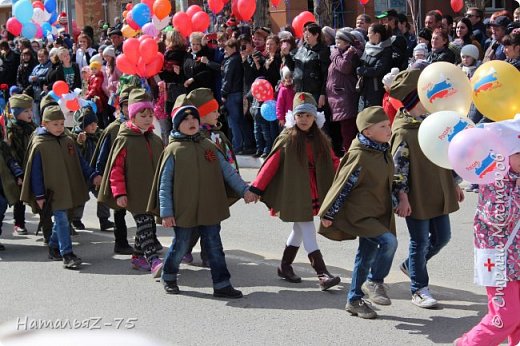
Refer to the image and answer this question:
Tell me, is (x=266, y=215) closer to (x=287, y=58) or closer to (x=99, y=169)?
(x=99, y=169)

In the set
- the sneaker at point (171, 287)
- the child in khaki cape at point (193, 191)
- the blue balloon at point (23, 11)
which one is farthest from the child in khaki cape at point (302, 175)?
the blue balloon at point (23, 11)

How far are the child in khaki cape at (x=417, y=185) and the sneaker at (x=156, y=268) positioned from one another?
2.26m

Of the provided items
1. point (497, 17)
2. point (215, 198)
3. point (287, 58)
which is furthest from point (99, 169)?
point (497, 17)

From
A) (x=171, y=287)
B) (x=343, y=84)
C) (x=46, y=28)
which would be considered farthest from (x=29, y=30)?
(x=171, y=287)

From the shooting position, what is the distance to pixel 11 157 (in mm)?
9156

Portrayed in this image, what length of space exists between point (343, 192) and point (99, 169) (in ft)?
10.2

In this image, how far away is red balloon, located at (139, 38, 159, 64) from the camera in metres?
13.4

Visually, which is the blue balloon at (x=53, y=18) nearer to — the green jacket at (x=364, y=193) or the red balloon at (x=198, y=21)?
the red balloon at (x=198, y=21)

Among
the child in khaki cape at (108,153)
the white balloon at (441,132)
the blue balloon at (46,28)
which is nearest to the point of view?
the white balloon at (441,132)

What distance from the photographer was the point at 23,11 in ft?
67.8

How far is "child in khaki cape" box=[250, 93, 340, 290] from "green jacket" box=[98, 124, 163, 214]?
4.15ft

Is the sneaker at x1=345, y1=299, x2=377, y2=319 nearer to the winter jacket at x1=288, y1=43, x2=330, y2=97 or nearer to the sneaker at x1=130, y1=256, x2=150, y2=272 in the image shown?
the sneaker at x1=130, y1=256, x2=150, y2=272

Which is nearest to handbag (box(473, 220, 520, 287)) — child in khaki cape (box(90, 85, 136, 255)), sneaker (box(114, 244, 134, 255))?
child in khaki cape (box(90, 85, 136, 255))

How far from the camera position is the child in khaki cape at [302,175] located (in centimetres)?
706
